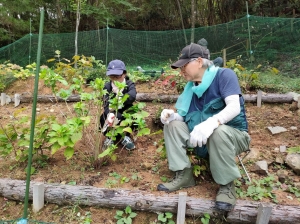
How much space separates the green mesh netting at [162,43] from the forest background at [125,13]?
1.20 metres

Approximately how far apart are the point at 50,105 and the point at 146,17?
10.3 m

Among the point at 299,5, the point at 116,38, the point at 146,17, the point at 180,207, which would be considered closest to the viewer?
the point at 180,207

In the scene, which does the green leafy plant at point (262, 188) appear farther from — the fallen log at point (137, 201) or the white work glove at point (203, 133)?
the white work glove at point (203, 133)

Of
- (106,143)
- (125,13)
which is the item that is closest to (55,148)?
(106,143)

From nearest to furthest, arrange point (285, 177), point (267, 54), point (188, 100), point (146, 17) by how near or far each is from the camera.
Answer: point (188, 100) → point (285, 177) → point (267, 54) → point (146, 17)

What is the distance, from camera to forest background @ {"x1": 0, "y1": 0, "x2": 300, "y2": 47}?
8891mm

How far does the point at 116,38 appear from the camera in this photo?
7.40m

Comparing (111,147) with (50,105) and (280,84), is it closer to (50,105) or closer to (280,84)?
(50,105)

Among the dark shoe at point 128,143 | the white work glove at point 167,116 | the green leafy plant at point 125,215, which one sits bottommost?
the green leafy plant at point 125,215

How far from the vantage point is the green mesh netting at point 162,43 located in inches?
256

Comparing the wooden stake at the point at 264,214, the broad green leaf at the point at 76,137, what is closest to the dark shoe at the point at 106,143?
the broad green leaf at the point at 76,137

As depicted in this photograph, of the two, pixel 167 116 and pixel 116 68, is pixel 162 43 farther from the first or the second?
pixel 167 116

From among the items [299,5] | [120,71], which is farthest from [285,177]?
[299,5]

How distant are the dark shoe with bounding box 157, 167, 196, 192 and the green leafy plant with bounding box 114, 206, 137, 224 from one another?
29 centimetres
